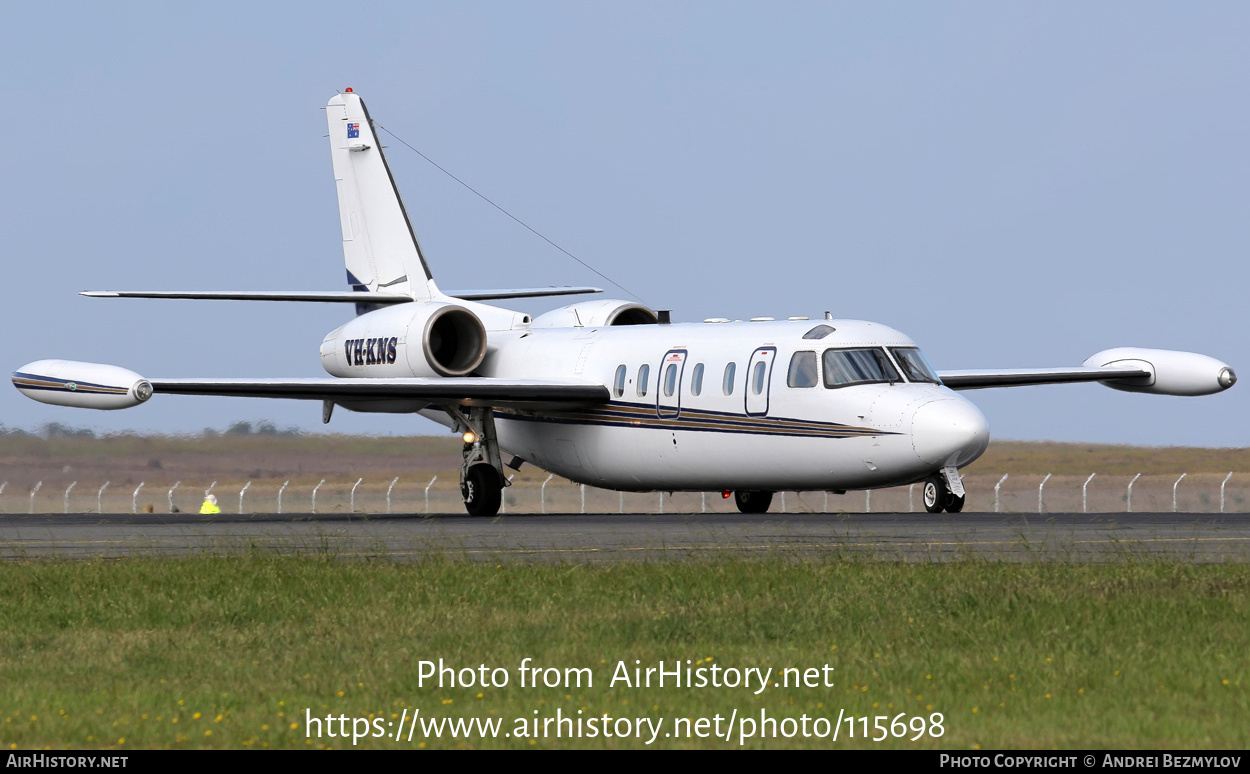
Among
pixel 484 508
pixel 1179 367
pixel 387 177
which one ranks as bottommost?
pixel 484 508

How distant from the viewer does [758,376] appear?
24.3m

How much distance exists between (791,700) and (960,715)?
2.91 feet

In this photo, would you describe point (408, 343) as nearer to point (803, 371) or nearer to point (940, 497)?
point (803, 371)

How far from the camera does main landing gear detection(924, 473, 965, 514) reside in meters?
23.5

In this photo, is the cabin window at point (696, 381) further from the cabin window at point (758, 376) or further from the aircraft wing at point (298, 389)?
the aircraft wing at point (298, 389)

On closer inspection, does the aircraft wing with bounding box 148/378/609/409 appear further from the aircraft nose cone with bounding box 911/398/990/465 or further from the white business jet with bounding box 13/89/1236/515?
the aircraft nose cone with bounding box 911/398/990/465

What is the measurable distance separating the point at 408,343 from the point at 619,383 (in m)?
4.31

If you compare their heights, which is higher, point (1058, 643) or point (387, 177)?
point (387, 177)

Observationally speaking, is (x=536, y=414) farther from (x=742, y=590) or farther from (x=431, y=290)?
(x=742, y=590)

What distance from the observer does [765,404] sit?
2408cm

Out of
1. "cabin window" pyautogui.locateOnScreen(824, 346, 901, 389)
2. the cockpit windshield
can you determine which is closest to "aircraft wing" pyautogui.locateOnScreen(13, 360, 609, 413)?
"cabin window" pyautogui.locateOnScreen(824, 346, 901, 389)

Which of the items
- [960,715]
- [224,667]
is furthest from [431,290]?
[960,715]

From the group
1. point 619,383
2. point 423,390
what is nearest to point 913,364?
point 619,383
